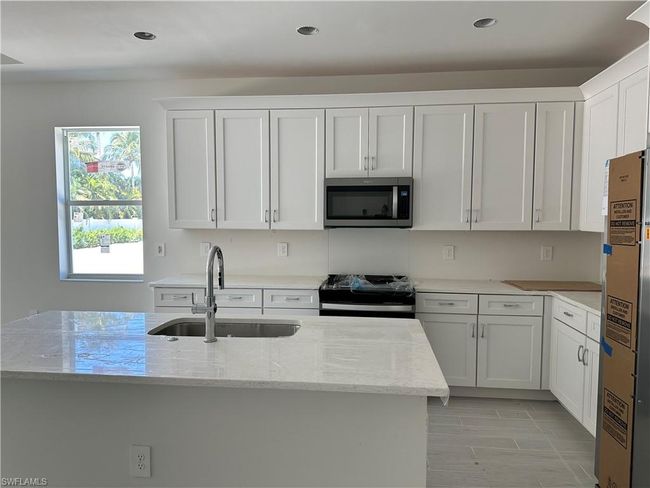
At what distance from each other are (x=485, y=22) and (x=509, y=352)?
2353 millimetres

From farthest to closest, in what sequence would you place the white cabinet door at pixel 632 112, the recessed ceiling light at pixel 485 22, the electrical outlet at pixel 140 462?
the recessed ceiling light at pixel 485 22 < the white cabinet door at pixel 632 112 < the electrical outlet at pixel 140 462

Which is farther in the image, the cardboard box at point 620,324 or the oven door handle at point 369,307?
the oven door handle at point 369,307

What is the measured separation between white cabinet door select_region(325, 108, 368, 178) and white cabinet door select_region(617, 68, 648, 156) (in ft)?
5.67

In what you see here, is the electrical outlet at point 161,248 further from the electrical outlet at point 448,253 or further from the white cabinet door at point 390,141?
the electrical outlet at point 448,253

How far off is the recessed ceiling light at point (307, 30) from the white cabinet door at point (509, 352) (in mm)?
2413

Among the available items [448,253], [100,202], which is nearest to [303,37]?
[448,253]

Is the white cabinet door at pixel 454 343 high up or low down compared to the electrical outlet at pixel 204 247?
down

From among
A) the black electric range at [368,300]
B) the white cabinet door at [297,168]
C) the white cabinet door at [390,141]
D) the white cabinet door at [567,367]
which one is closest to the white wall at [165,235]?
the white cabinet door at [297,168]

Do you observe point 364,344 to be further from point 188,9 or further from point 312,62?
point 312,62

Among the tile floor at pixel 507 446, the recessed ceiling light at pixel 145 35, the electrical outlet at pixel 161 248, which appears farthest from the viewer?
the electrical outlet at pixel 161 248

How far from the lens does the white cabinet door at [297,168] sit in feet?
11.1

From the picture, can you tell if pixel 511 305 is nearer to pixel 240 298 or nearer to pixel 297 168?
pixel 297 168

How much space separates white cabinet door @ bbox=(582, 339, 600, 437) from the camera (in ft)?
7.99

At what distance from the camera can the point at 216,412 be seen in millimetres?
1527
